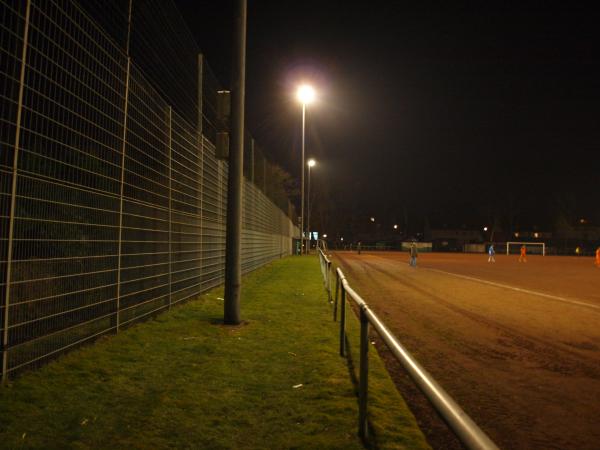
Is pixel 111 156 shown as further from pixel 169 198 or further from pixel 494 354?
pixel 494 354

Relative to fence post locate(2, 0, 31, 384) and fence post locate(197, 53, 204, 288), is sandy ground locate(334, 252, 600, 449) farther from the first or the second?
fence post locate(197, 53, 204, 288)

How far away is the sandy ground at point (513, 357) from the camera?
3902 mm

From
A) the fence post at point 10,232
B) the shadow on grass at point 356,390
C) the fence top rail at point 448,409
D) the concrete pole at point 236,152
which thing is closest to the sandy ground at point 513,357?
the shadow on grass at point 356,390

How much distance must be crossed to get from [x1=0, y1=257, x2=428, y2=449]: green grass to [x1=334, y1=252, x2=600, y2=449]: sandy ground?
0.72m

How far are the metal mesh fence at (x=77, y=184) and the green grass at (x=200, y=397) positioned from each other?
528mm

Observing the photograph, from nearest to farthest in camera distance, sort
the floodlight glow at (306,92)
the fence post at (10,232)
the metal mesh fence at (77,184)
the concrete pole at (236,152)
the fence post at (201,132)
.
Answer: the fence post at (10,232) < the metal mesh fence at (77,184) < the concrete pole at (236,152) < the fence post at (201,132) < the floodlight glow at (306,92)

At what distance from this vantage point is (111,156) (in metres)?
6.41

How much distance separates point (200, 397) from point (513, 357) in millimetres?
4068

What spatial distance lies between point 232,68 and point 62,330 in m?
4.72

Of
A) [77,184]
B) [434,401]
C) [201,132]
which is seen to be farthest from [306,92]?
[434,401]

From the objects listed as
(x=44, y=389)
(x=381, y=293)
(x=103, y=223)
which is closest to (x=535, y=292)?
(x=381, y=293)

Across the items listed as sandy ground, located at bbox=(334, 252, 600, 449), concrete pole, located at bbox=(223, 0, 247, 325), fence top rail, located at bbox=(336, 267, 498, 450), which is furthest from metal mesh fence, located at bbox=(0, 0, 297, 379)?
sandy ground, located at bbox=(334, 252, 600, 449)

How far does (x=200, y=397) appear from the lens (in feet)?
13.8

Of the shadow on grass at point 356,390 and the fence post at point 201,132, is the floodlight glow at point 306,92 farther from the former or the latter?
the shadow on grass at point 356,390
